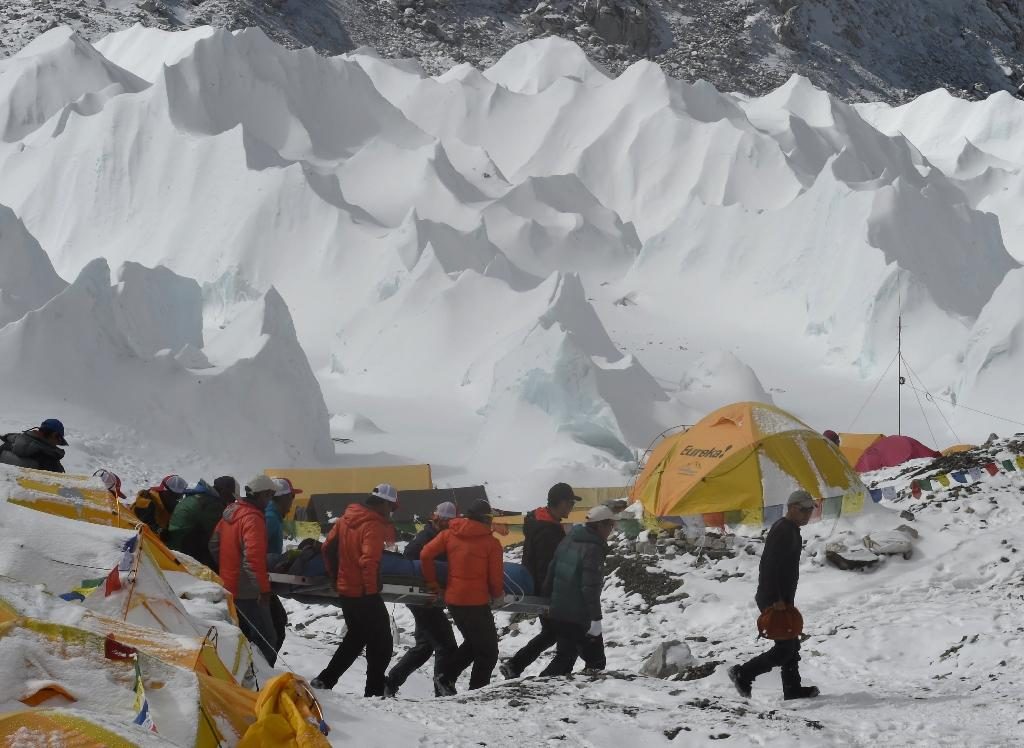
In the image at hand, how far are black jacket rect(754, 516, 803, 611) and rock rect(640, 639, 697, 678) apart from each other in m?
1.40

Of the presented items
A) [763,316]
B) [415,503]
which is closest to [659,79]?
[763,316]

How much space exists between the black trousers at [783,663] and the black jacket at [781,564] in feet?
0.68

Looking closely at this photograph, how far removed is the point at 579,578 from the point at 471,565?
0.62 metres

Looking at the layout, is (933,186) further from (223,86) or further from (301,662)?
(301,662)

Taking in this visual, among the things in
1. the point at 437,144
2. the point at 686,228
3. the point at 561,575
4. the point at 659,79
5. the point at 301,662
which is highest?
the point at 659,79

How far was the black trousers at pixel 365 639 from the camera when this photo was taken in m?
6.84

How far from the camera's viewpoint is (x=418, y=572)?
25.7 feet

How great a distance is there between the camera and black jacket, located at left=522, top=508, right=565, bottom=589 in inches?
312

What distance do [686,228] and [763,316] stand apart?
436cm

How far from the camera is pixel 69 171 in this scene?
38.1m

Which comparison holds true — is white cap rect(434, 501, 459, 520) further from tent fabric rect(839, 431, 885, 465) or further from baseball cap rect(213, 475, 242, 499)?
tent fabric rect(839, 431, 885, 465)

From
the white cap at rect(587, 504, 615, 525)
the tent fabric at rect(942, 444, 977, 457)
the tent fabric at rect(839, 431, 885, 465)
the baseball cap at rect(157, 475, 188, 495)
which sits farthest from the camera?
the tent fabric at rect(839, 431, 885, 465)

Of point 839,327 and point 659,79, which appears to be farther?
point 659,79

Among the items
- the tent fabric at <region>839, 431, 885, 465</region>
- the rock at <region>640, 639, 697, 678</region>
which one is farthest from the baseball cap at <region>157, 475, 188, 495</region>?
the tent fabric at <region>839, 431, 885, 465</region>
